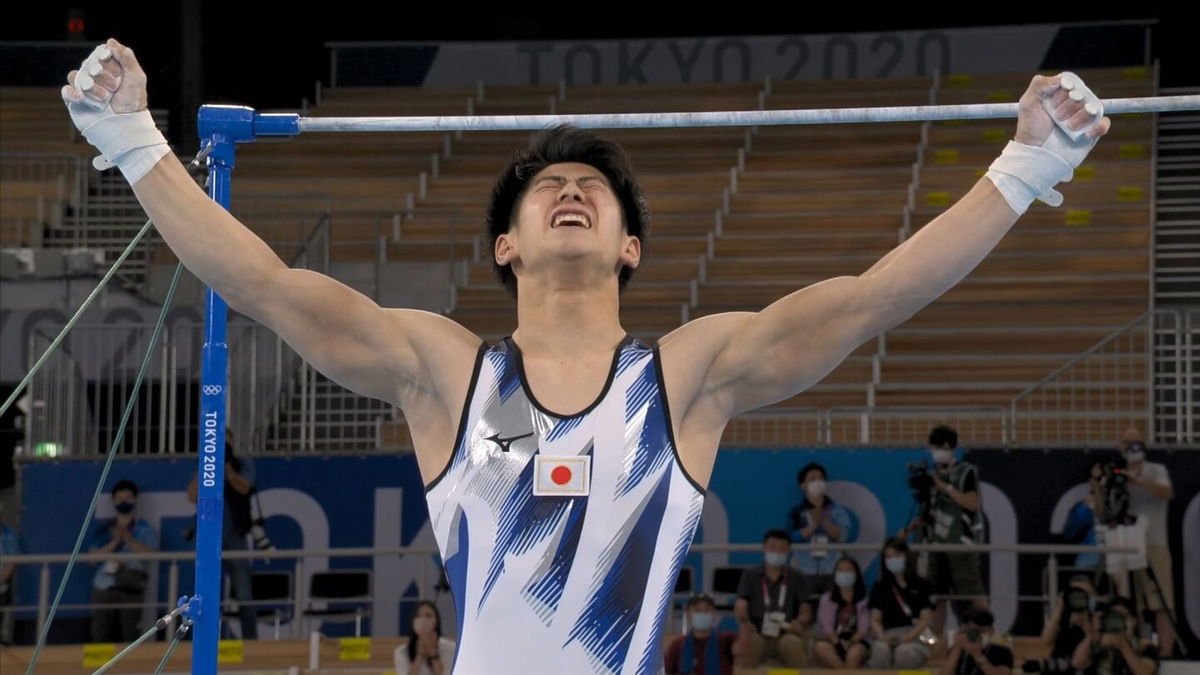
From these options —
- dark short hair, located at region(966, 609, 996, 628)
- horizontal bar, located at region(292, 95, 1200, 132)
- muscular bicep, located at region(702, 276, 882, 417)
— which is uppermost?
horizontal bar, located at region(292, 95, 1200, 132)

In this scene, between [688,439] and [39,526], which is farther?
[39,526]

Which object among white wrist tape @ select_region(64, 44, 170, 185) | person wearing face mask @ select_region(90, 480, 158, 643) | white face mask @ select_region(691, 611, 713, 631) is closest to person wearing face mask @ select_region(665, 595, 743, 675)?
white face mask @ select_region(691, 611, 713, 631)

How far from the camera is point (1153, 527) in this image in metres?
10.6

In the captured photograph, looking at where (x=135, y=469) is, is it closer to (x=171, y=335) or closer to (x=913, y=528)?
(x=171, y=335)

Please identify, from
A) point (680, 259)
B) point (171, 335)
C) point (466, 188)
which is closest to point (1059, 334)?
point (680, 259)

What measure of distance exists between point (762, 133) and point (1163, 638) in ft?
28.7

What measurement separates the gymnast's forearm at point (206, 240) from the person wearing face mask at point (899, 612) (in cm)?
708

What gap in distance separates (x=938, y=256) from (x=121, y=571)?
8.53 meters

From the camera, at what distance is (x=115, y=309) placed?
506 inches

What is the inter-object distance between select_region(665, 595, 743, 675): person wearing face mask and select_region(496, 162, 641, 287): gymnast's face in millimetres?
6127

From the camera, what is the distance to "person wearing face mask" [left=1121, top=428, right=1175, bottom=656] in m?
10.4

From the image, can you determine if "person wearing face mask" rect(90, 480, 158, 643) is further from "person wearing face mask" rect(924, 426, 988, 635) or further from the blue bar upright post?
the blue bar upright post

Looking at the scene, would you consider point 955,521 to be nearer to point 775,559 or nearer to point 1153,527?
point 775,559

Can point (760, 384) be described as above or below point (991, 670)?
above
